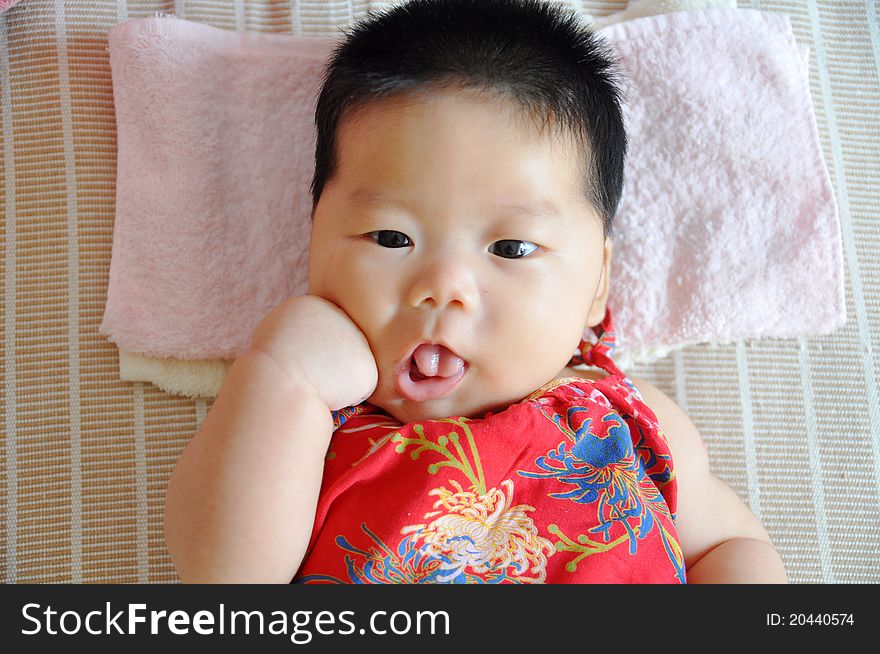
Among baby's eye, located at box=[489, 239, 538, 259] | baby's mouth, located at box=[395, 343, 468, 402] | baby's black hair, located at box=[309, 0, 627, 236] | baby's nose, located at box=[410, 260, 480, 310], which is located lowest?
baby's mouth, located at box=[395, 343, 468, 402]

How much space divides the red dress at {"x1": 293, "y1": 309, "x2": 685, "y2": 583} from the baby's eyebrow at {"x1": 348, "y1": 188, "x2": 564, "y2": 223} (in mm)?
249

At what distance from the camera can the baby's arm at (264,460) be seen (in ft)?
3.24

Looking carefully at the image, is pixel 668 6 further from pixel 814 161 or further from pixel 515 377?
pixel 515 377

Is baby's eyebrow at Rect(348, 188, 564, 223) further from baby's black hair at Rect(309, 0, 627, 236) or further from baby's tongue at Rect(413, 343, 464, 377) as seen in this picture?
baby's tongue at Rect(413, 343, 464, 377)

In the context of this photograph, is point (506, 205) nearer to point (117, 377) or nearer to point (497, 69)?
point (497, 69)

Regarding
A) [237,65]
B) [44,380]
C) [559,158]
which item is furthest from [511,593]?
[237,65]

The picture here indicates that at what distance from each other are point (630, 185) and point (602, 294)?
0.72ft

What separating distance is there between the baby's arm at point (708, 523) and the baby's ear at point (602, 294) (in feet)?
0.49

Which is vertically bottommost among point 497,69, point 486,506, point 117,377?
point 486,506

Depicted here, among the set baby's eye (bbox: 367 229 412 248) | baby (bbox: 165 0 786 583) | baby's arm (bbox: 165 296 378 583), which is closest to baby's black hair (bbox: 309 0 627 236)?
baby (bbox: 165 0 786 583)

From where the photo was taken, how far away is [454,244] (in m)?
1.06

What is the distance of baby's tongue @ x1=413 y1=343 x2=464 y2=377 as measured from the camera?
1.07 meters

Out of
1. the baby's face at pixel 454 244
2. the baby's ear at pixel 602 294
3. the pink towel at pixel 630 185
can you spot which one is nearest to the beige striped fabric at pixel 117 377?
the pink towel at pixel 630 185

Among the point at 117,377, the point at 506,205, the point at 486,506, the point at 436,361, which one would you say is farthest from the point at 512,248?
the point at 117,377
